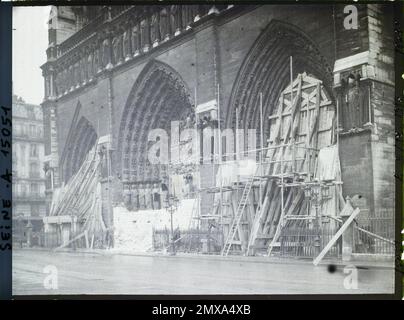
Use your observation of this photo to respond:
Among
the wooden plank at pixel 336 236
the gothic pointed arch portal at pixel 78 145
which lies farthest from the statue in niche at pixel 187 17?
the wooden plank at pixel 336 236

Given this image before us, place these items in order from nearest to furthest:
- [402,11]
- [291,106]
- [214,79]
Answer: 1. [402,11]
2. [291,106]
3. [214,79]

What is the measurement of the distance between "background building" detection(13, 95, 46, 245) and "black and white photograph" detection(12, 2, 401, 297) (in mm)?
29

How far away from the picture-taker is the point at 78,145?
9281 mm

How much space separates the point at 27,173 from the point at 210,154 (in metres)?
2.62

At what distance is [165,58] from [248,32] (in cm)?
160

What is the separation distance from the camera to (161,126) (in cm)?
892

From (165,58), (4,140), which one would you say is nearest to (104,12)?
(165,58)

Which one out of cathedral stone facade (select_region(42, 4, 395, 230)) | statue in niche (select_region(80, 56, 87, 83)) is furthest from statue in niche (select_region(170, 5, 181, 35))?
statue in niche (select_region(80, 56, 87, 83))

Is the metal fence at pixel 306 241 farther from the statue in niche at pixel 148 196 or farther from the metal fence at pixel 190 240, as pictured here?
the statue in niche at pixel 148 196

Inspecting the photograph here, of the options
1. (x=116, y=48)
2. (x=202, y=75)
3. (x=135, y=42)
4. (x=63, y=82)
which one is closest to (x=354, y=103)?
(x=202, y=75)

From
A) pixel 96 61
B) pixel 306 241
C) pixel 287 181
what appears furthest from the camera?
pixel 96 61

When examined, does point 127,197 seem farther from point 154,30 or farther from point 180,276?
point 154,30

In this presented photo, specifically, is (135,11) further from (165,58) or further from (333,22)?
(333,22)

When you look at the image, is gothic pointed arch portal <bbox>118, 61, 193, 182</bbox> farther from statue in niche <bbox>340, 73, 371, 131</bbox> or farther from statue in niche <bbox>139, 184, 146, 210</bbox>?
statue in niche <bbox>340, 73, 371, 131</bbox>
